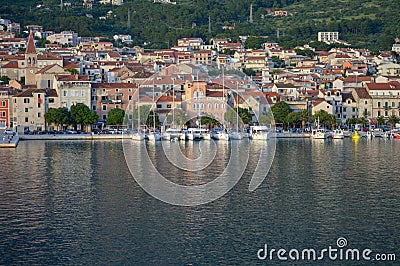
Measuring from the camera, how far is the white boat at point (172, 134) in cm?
3303

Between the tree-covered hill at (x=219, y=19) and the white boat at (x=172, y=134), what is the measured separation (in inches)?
1198

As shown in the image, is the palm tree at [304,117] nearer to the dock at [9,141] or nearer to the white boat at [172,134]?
the white boat at [172,134]

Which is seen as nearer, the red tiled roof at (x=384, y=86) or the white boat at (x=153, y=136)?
the white boat at (x=153, y=136)

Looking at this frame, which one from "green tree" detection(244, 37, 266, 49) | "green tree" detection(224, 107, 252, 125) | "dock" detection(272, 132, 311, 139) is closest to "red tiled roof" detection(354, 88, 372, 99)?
"dock" detection(272, 132, 311, 139)

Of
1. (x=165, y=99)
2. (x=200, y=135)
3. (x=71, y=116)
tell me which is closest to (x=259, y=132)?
(x=200, y=135)

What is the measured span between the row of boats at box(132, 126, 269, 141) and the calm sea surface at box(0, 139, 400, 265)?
31.5 ft

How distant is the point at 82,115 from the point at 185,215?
818 inches

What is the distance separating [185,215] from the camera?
1495cm

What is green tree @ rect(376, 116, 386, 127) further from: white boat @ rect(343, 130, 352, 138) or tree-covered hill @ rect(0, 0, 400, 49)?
tree-covered hill @ rect(0, 0, 400, 49)

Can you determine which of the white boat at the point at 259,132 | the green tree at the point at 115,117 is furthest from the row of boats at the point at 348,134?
the green tree at the point at 115,117

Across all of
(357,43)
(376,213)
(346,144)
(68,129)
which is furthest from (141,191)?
(357,43)

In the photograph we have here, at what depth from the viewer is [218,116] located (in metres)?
36.7

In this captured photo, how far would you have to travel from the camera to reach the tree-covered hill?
6681 centimetres

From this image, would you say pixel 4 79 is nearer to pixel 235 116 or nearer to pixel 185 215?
pixel 235 116
